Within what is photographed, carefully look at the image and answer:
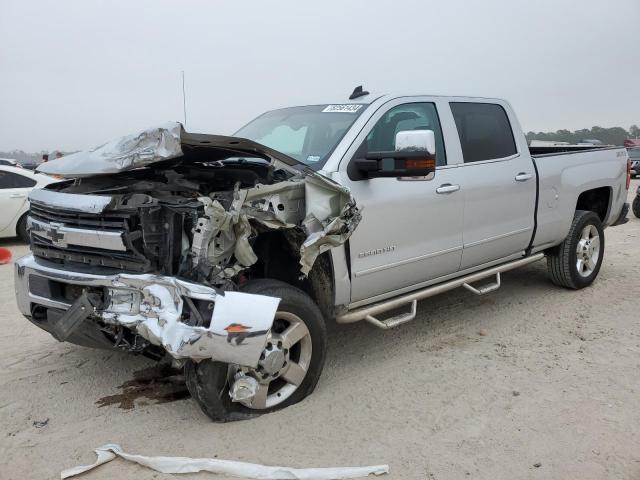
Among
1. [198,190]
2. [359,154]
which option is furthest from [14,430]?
[359,154]

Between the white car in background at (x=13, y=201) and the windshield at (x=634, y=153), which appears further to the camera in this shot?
the windshield at (x=634, y=153)

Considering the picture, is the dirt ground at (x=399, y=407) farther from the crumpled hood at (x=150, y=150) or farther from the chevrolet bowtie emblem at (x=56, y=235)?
the crumpled hood at (x=150, y=150)

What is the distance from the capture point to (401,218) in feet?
12.8

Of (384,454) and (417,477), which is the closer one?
(417,477)

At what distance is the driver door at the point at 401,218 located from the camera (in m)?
3.69

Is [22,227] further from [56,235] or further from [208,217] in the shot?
[208,217]

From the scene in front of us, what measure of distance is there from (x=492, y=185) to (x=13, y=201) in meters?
8.01

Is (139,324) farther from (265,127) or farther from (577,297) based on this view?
(577,297)

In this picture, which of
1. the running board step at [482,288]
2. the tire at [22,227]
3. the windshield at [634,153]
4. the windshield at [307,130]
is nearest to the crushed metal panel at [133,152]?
the windshield at [307,130]

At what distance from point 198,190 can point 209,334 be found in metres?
1.03

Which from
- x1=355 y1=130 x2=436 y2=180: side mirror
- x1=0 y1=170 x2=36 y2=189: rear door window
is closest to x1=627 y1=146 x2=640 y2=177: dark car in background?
x1=0 y1=170 x2=36 y2=189: rear door window

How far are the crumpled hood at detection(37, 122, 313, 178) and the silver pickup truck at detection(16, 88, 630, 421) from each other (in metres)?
0.01

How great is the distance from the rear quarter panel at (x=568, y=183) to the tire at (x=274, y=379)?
287cm

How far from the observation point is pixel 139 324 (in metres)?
2.86
